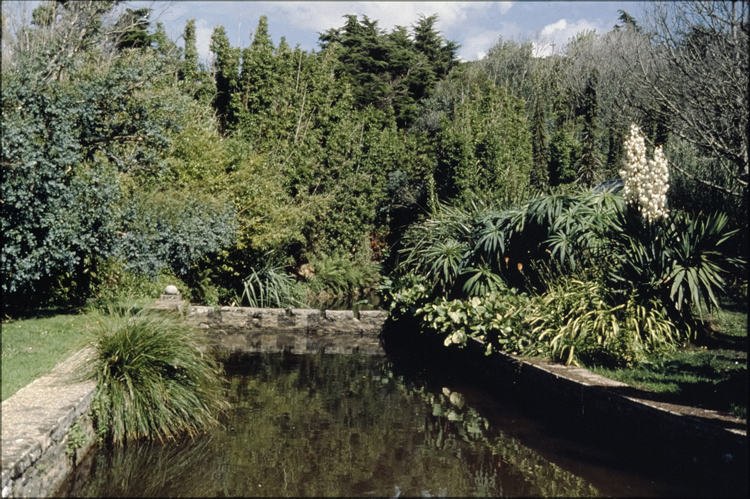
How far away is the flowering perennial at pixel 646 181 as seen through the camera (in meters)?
9.85

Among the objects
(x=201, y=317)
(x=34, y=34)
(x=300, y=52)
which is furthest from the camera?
(x=300, y=52)

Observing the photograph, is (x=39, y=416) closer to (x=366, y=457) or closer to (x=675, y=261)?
(x=366, y=457)

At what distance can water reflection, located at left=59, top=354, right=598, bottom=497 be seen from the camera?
233 inches

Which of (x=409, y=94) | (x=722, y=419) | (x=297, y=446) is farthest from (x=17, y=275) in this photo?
(x=409, y=94)

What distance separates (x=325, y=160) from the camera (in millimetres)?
19625

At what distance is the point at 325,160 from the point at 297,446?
13.6 meters

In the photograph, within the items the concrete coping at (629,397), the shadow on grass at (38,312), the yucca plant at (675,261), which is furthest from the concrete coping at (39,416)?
the yucca plant at (675,261)

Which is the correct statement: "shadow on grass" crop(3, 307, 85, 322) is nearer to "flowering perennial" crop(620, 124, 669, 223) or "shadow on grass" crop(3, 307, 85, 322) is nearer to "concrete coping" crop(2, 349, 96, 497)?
"concrete coping" crop(2, 349, 96, 497)

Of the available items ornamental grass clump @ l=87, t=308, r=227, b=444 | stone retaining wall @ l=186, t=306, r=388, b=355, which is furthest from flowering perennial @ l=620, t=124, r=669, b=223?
ornamental grass clump @ l=87, t=308, r=227, b=444

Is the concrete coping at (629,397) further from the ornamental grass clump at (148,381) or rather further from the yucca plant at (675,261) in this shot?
the ornamental grass clump at (148,381)

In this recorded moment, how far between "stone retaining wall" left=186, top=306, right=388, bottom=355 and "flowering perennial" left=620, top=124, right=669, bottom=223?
5.40m

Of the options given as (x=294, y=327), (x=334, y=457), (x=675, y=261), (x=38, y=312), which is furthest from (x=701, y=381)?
(x=38, y=312)

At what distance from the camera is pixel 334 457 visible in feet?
22.0

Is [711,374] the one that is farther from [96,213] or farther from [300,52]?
[300,52]
